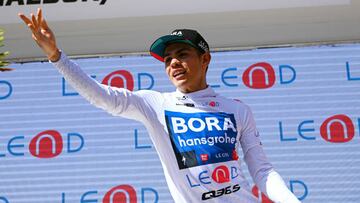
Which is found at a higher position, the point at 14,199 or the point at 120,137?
the point at 120,137

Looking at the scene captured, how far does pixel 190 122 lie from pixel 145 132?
218cm

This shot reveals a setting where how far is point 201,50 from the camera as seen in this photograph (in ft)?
7.32

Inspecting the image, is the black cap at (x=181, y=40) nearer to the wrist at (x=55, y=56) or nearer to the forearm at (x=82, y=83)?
the forearm at (x=82, y=83)

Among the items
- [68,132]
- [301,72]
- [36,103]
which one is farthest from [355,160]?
[36,103]

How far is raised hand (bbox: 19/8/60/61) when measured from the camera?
1.87 metres

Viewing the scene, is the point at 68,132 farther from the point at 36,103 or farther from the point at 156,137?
the point at 156,137

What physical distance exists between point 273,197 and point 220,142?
293 millimetres

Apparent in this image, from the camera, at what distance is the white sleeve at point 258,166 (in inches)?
80.6

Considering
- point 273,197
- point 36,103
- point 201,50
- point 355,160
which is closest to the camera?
point 273,197

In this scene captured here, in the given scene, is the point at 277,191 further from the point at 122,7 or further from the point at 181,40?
the point at 122,7

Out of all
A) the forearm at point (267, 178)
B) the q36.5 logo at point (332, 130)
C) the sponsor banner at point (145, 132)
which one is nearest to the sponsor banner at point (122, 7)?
the sponsor banner at point (145, 132)

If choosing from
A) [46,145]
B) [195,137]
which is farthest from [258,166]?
[46,145]

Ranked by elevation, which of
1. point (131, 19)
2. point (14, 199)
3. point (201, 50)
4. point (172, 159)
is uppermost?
point (131, 19)

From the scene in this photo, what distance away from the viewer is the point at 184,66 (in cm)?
217
